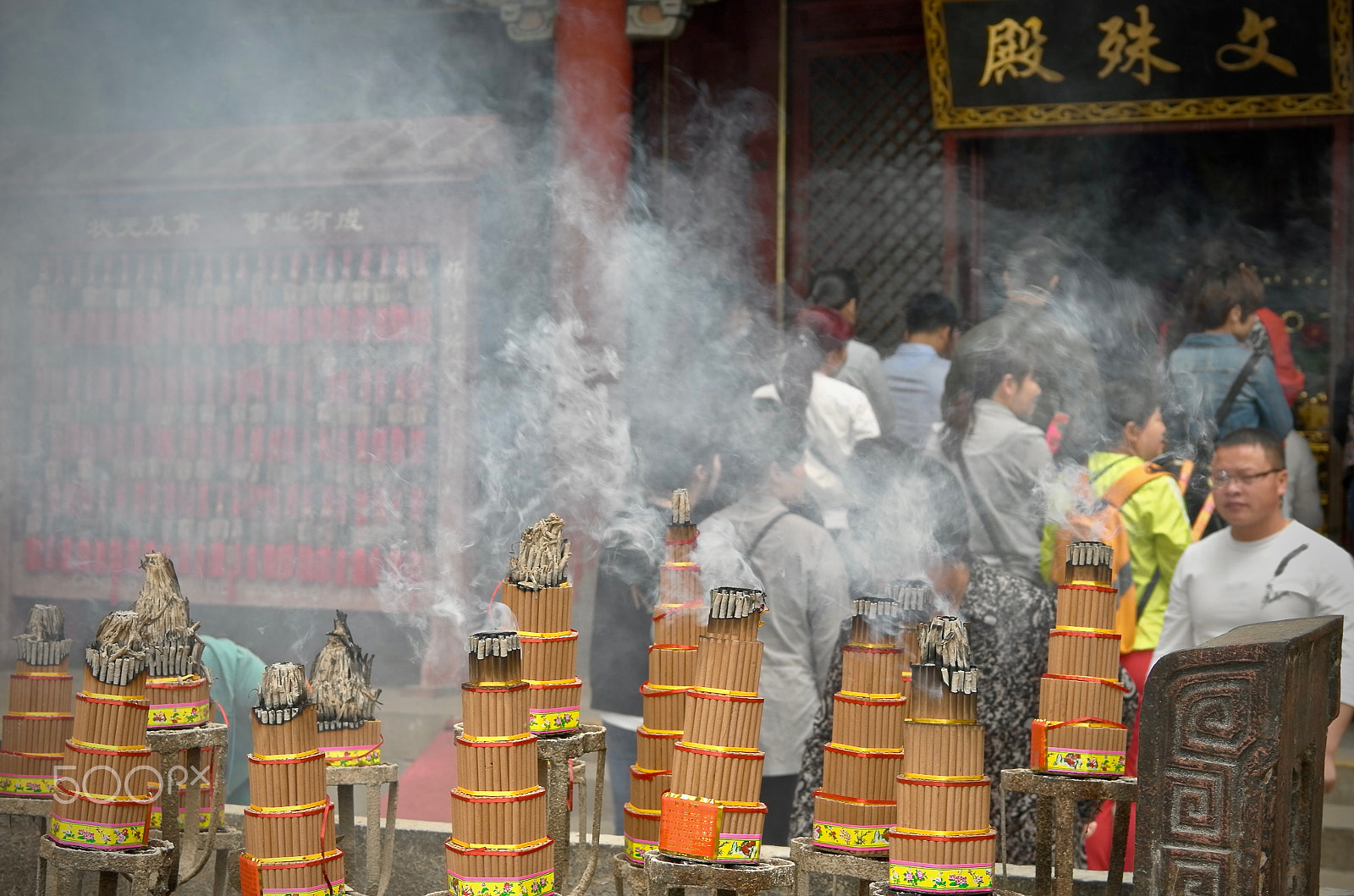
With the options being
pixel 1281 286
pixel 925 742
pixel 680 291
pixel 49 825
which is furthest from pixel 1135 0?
pixel 49 825

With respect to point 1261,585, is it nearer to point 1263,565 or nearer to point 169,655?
point 1263,565

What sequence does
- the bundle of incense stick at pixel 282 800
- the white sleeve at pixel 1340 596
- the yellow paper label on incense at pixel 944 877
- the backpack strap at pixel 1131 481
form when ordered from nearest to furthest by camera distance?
1. the yellow paper label on incense at pixel 944 877
2. the bundle of incense stick at pixel 282 800
3. the white sleeve at pixel 1340 596
4. the backpack strap at pixel 1131 481

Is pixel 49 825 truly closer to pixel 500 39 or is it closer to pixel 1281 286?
pixel 500 39

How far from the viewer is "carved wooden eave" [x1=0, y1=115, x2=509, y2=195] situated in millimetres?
5312

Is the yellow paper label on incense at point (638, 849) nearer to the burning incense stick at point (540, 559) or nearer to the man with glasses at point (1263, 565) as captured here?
the burning incense stick at point (540, 559)

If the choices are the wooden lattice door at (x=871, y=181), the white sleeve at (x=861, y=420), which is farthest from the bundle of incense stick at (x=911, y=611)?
the wooden lattice door at (x=871, y=181)

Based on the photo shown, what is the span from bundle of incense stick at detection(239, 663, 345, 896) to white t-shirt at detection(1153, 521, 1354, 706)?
6.68 ft

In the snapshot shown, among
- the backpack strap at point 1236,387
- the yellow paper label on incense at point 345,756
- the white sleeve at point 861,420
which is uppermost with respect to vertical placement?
the backpack strap at point 1236,387

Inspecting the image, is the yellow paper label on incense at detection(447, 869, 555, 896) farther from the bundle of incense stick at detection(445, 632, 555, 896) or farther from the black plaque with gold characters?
the black plaque with gold characters

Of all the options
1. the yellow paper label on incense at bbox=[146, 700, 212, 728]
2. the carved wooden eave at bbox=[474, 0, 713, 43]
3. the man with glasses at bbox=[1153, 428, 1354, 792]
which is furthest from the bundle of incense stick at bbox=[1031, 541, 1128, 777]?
the carved wooden eave at bbox=[474, 0, 713, 43]

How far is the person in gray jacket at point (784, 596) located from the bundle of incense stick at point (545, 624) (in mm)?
685

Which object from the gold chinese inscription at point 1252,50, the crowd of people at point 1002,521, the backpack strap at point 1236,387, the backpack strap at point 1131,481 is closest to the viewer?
the crowd of people at point 1002,521

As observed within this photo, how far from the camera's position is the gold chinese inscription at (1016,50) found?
5.59 m

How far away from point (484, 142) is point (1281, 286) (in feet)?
12.1
